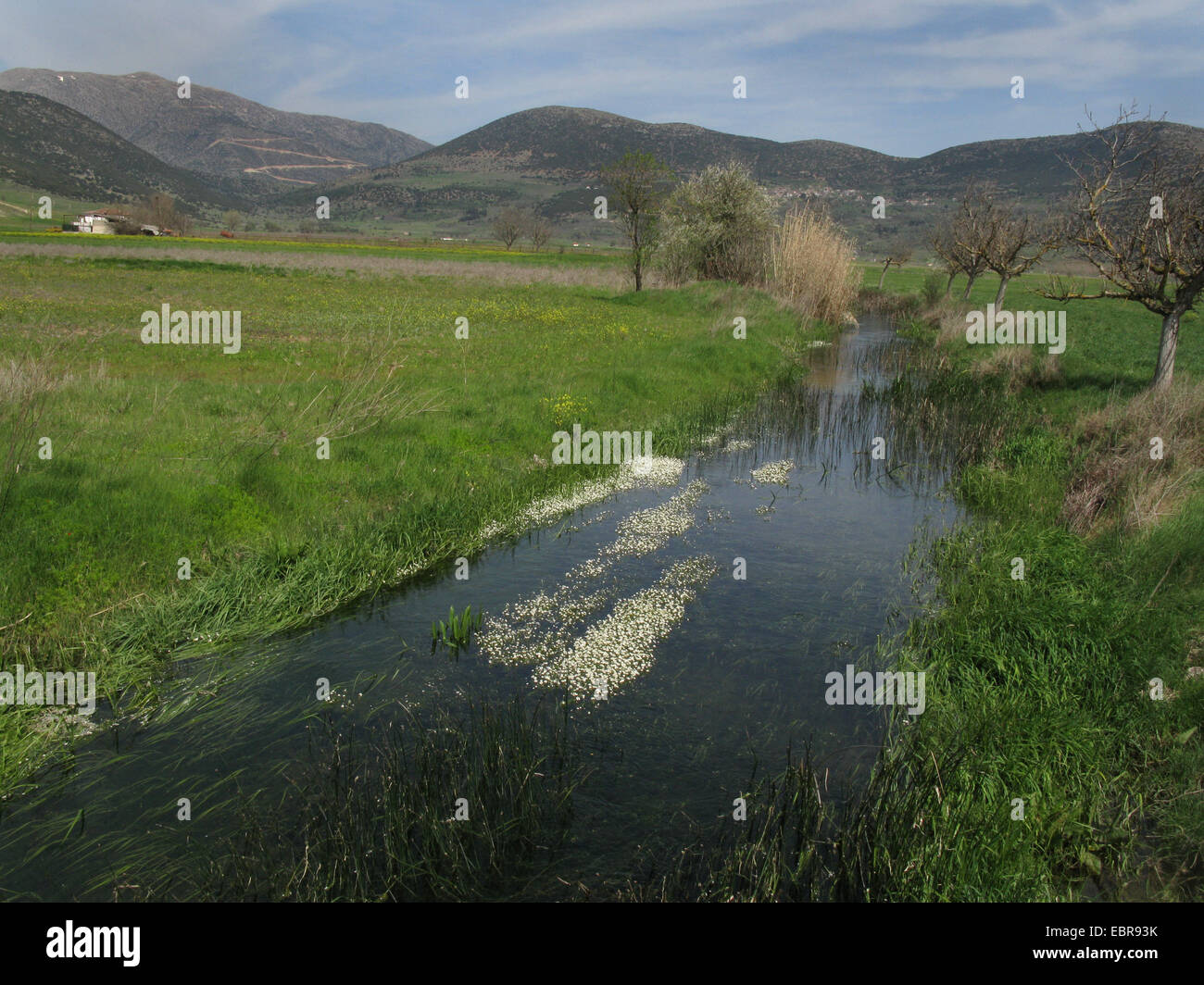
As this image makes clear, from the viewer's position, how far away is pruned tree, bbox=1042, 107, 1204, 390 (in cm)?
1544

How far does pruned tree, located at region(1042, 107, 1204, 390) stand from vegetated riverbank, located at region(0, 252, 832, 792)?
9.01m

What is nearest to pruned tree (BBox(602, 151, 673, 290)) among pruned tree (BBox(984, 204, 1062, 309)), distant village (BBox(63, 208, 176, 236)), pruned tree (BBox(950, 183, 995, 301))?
pruned tree (BBox(950, 183, 995, 301))

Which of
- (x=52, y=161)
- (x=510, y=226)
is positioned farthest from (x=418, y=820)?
(x=52, y=161)

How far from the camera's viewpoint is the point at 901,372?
85.8 feet

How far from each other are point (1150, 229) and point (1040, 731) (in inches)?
563

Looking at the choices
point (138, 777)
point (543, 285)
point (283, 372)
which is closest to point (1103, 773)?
point (138, 777)

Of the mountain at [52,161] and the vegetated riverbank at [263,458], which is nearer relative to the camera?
the vegetated riverbank at [263,458]

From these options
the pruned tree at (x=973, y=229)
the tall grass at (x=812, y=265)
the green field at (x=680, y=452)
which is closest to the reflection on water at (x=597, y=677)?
the green field at (x=680, y=452)

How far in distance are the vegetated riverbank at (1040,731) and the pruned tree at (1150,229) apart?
399cm

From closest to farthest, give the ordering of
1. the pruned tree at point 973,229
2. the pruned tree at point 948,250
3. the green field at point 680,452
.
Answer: the green field at point 680,452 < the pruned tree at point 973,229 < the pruned tree at point 948,250

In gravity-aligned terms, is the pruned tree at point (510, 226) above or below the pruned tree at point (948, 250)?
above

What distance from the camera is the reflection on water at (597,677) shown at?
5.62 m

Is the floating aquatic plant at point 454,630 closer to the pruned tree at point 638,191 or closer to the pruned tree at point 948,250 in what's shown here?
the pruned tree at point 638,191
